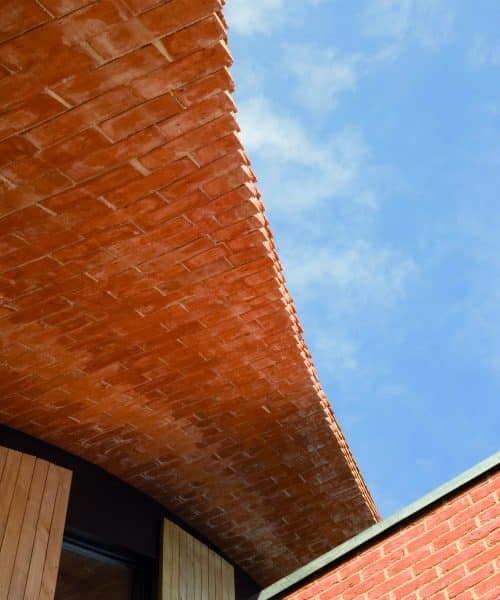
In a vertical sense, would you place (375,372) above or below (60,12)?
above

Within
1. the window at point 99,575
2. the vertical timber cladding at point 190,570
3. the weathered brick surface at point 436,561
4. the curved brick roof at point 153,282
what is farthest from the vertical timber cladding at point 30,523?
the weathered brick surface at point 436,561

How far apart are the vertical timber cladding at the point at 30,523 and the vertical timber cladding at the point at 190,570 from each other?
3.84ft

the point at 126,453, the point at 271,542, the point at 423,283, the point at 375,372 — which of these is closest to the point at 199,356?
the point at 126,453

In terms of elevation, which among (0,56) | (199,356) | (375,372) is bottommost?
(0,56)

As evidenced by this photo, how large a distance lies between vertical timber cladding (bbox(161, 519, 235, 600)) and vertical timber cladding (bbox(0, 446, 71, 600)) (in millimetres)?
1171

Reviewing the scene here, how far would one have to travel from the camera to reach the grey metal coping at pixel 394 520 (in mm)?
3045

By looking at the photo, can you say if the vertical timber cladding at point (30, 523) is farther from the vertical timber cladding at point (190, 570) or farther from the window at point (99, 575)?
the vertical timber cladding at point (190, 570)

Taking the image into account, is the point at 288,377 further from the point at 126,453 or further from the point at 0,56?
the point at 0,56

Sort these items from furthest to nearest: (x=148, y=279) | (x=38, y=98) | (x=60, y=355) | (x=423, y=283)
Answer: (x=423, y=283) → (x=60, y=355) → (x=148, y=279) → (x=38, y=98)

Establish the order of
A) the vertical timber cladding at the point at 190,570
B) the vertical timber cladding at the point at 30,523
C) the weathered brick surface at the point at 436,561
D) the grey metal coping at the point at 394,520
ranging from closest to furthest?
the weathered brick surface at the point at 436,561, the grey metal coping at the point at 394,520, the vertical timber cladding at the point at 30,523, the vertical timber cladding at the point at 190,570

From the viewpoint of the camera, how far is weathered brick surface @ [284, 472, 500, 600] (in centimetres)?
280

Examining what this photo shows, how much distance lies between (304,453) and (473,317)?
2441 cm

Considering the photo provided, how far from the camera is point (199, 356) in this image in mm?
4199

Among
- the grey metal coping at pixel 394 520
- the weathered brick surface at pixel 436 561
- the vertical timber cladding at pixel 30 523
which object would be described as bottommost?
the weathered brick surface at pixel 436 561
